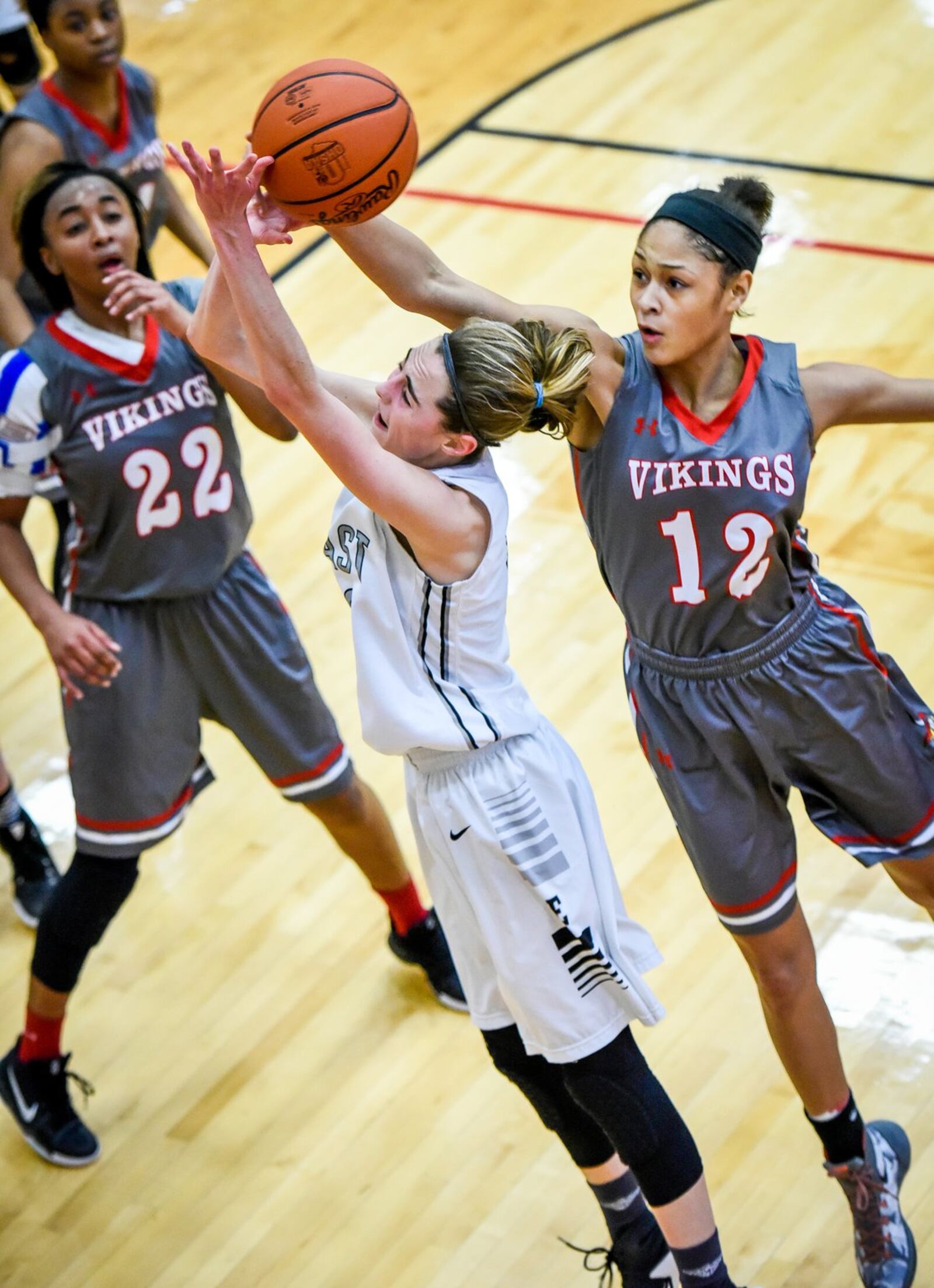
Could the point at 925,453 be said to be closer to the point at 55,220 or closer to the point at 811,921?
the point at 811,921

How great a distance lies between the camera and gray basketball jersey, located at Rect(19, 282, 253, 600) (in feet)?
10.9

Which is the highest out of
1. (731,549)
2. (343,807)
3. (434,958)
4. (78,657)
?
(731,549)

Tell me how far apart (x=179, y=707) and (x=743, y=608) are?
129 cm

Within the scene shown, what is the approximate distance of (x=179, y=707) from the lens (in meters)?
3.54

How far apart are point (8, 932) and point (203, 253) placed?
176 cm

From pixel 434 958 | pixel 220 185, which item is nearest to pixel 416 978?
pixel 434 958

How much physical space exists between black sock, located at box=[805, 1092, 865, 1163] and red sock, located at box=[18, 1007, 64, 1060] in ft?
5.29

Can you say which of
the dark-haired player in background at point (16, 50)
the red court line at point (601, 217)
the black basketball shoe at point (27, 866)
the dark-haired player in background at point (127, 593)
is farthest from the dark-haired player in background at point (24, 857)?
the red court line at point (601, 217)

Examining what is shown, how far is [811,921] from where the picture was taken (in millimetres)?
3830

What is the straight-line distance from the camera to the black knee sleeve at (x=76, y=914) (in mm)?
3527

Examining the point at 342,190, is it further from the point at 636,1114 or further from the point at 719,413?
the point at 636,1114

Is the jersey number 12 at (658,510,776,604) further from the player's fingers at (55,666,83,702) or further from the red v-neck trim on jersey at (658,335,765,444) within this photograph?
the player's fingers at (55,666,83,702)

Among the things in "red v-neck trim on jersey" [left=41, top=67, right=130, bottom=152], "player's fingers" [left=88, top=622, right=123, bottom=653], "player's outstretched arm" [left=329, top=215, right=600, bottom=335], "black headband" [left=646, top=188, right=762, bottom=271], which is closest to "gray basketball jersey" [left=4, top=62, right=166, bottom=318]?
"red v-neck trim on jersey" [left=41, top=67, right=130, bottom=152]

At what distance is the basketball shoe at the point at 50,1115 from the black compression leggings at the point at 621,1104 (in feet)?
3.95
